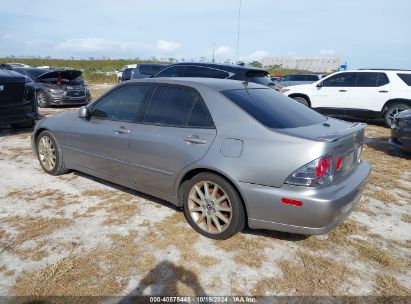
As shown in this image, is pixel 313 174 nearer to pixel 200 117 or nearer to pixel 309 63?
pixel 200 117

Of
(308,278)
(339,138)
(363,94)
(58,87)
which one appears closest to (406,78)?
(363,94)

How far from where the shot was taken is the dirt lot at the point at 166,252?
2.85 meters

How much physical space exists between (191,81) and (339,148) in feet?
5.59

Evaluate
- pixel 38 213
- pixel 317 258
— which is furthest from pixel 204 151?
pixel 38 213

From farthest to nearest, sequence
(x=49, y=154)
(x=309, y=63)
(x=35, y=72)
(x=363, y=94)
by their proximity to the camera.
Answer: (x=309, y=63), (x=35, y=72), (x=363, y=94), (x=49, y=154)

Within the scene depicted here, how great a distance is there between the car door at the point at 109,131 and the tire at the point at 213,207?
101cm

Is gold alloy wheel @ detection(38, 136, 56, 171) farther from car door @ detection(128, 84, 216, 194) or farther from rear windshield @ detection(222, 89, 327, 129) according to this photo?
rear windshield @ detection(222, 89, 327, 129)

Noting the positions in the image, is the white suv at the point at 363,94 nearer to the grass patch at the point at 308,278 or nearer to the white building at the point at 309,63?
the grass patch at the point at 308,278

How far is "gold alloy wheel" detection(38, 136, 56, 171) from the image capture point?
17.2ft

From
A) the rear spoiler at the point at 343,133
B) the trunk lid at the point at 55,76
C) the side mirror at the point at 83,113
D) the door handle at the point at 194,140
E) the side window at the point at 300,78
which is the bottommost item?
the side window at the point at 300,78

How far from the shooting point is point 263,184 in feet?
10.2

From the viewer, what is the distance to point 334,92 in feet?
35.8

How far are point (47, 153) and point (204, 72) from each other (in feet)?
16.7

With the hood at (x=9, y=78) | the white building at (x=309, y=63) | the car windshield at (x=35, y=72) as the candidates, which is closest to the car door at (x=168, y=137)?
the hood at (x=9, y=78)
